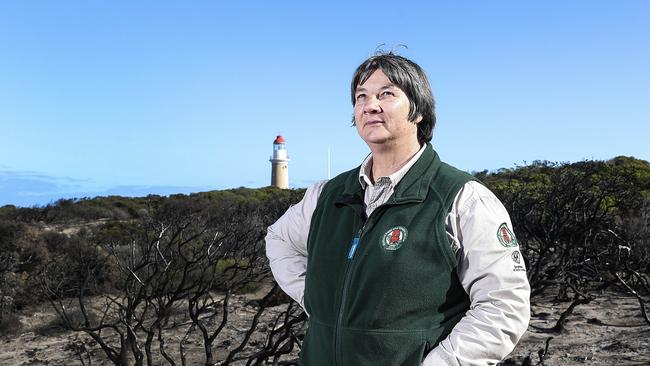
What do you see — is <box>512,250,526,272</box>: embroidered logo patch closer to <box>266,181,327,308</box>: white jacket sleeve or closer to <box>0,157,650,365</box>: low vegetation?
<box>266,181,327,308</box>: white jacket sleeve

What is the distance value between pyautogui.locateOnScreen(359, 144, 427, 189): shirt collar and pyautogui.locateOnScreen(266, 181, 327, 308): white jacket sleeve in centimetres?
23

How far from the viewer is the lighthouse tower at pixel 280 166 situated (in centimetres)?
4317

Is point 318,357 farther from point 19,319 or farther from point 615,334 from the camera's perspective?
point 19,319

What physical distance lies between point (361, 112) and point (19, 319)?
985cm

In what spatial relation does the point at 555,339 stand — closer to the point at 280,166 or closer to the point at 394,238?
the point at 394,238

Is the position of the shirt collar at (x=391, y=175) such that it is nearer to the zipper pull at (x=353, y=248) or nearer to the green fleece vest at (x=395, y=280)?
the green fleece vest at (x=395, y=280)

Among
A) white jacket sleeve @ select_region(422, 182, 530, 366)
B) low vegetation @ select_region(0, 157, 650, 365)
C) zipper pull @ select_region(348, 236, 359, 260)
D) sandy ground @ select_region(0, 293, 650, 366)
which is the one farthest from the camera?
sandy ground @ select_region(0, 293, 650, 366)

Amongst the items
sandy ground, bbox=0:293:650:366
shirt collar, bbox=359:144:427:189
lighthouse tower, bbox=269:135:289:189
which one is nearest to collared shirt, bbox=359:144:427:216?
shirt collar, bbox=359:144:427:189

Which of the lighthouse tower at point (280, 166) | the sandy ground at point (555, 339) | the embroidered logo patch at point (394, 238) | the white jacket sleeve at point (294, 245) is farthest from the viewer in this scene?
the lighthouse tower at point (280, 166)

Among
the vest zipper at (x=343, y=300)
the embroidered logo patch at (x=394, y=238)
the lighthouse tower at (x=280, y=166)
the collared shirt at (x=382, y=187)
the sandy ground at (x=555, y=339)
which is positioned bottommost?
the sandy ground at (x=555, y=339)

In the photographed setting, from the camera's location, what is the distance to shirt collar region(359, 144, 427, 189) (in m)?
1.81

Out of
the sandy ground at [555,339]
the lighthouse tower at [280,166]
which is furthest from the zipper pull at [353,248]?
the lighthouse tower at [280,166]

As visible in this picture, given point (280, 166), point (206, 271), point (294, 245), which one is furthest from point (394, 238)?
point (280, 166)

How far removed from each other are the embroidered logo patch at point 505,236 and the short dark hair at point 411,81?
0.42 metres
